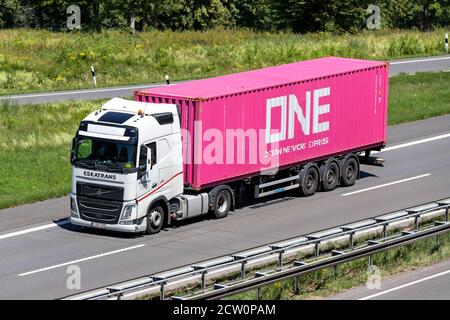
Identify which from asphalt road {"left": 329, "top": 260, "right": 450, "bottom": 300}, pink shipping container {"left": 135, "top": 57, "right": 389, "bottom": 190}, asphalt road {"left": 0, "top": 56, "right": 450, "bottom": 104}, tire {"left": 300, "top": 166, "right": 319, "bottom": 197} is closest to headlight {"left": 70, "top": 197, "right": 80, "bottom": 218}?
pink shipping container {"left": 135, "top": 57, "right": 389, "bottom": 190}

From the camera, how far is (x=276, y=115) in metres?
30.1

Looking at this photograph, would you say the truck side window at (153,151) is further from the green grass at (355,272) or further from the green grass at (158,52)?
the green grass at (158,52)

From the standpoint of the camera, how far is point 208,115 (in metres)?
28.1

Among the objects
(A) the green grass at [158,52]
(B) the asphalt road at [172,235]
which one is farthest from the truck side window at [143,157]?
(A) the green grass at [158,52]

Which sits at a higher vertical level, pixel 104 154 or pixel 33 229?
pixel 104 154

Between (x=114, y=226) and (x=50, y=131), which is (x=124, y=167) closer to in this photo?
(x=114, y=226)

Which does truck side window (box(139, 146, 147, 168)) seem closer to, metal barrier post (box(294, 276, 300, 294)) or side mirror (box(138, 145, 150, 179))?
side mirror (box(138, 145, 150, 179))

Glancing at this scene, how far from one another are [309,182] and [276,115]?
99.1 inches

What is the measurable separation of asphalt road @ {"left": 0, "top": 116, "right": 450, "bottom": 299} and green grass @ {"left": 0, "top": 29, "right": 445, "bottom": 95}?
22290mm

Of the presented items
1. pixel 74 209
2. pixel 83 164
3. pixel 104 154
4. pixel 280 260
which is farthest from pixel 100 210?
pixel 280 260

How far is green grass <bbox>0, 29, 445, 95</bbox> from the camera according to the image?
A: 54375 millimetres

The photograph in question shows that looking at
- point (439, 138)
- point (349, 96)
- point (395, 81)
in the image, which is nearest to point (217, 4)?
point (395, 81)

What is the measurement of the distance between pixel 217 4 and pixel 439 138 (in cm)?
5234

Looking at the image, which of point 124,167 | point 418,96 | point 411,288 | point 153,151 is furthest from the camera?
point 418,96
